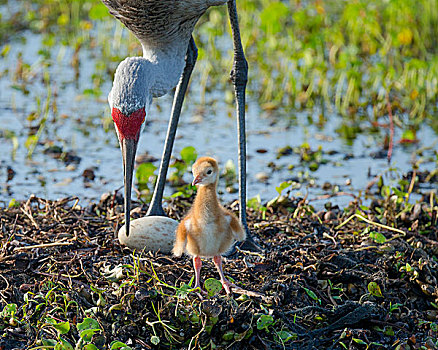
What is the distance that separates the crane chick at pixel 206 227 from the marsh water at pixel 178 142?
5.86ft

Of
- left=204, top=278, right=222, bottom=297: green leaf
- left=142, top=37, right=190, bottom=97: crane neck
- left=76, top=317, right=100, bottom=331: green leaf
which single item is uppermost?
left=142, top=37, right=190, bottom=97: crane neck

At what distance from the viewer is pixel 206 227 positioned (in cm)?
358

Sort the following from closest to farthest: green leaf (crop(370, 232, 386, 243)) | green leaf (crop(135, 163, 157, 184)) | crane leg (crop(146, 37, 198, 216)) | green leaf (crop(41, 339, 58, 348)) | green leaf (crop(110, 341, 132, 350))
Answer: green leaf (crop(110, 341, 132, 350))
green leaf (crop(41, 339, 58, 348))
green leaf (crop(370, 232, 386, 243))
crane leg (crop(146, 37, 198, 216))
green leaf (crop(135, 163, 157, 184))

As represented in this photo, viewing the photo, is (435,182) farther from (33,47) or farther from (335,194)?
(33,47)

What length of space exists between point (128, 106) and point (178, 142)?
9.11 feet

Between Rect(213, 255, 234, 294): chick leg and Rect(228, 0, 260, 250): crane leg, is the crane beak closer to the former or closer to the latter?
Rect(213, 255, 234, 294): chick leg

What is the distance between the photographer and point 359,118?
6.97 m

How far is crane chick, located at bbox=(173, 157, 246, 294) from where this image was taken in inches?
140

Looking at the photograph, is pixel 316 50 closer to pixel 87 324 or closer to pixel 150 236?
pixel 150 236

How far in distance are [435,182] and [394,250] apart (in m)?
1.59

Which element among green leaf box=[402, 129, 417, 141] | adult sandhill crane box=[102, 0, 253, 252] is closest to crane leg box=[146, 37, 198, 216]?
adult sandhill crane box=[102, 0, 253, 252]

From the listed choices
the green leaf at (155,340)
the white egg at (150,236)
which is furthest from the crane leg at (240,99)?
the green leaf at (155,340)

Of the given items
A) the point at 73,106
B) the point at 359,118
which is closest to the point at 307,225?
the point at 359,118

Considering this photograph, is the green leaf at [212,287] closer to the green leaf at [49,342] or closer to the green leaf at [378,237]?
the green leaf at [49,342]
